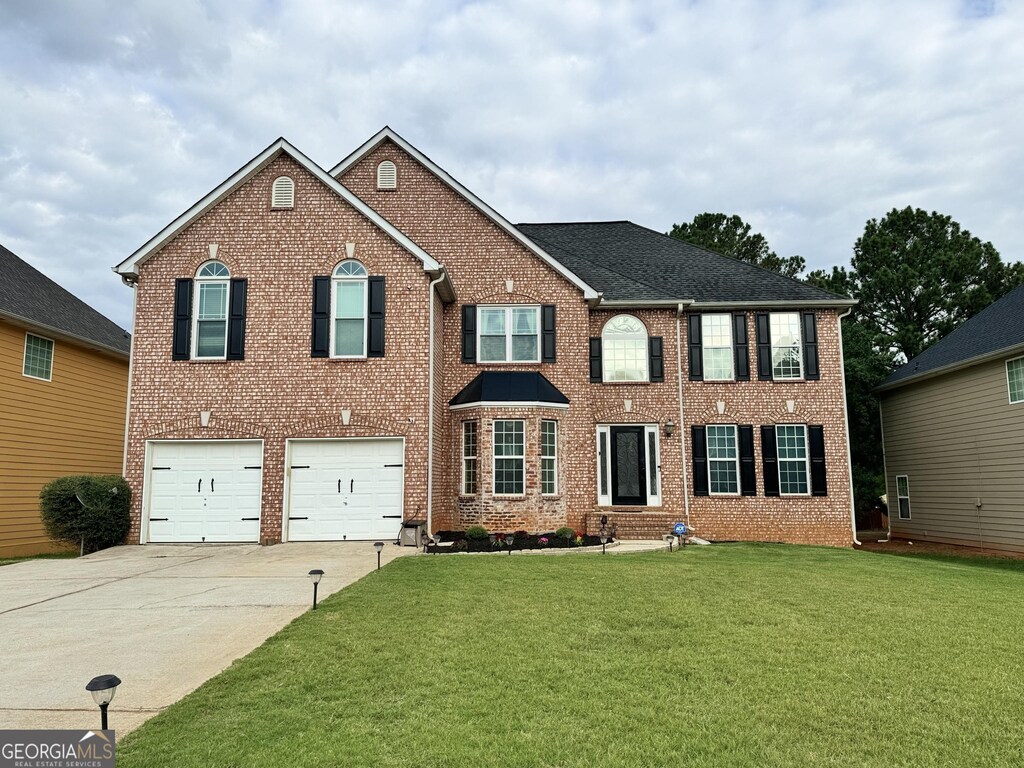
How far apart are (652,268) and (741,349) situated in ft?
12.2

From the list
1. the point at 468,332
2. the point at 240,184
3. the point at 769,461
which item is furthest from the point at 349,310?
the point at 769,461

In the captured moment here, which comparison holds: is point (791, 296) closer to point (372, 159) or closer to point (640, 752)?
point (372, 159)

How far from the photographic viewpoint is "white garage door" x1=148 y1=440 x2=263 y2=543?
45.8 feet

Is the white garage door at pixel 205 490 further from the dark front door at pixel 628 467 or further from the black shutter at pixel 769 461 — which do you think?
the black shutter at pixel 769 461

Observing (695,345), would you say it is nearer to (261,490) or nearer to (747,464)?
(747,464)

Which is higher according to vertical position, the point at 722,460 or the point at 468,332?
the point at 468,332

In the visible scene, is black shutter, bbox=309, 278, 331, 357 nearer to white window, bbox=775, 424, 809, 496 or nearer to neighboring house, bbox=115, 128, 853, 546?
neighboring house, bbox=115, 128, 853, 546

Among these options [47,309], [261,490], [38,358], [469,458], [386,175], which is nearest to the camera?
[261,490]

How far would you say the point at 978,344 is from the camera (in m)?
17.9

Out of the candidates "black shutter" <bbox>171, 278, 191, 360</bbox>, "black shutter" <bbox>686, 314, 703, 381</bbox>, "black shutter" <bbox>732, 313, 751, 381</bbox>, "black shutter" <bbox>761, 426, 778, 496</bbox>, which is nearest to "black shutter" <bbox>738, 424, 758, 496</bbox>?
"black shutter" <bbox>761, 426, 778, 496</bbox>

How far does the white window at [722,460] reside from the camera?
16609mm

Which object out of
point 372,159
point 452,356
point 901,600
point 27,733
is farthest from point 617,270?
point 27,733

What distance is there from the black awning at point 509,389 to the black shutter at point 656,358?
266 cm

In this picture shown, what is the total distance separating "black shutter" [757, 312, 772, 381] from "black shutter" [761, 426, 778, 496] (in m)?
1.46
